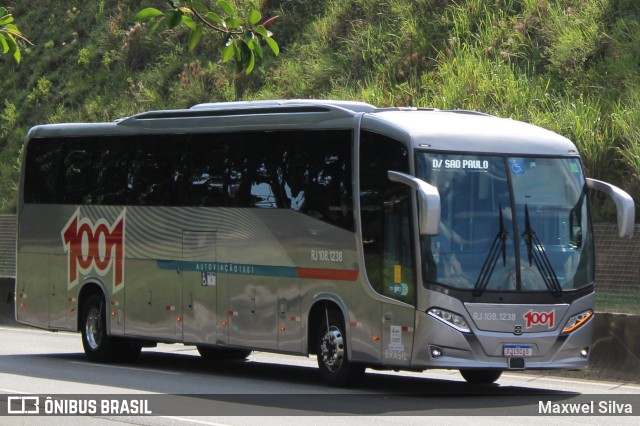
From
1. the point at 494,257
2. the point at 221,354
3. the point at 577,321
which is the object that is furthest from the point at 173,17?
the point at 221,354

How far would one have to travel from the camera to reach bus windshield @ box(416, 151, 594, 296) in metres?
14.9

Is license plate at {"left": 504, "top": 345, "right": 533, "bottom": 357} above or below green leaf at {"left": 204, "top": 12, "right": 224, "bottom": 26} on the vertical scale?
below

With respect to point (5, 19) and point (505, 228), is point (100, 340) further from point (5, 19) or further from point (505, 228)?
point (5, 19)

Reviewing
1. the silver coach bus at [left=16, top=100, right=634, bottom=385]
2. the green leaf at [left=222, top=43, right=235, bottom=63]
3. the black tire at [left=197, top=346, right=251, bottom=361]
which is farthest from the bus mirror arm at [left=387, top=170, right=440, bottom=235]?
the black tire at [left=197, top=346, right=251, bottom=361]

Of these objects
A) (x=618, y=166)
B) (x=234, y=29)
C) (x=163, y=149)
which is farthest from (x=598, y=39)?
(x=234, y=29)

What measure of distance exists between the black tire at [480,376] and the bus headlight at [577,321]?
5.61 feet

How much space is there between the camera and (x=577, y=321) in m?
15.3

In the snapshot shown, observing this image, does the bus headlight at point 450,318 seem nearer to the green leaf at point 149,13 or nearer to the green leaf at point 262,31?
the green leaf at point 262,31

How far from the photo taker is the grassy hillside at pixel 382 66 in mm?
27203

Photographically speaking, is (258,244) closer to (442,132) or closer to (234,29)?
(442,132)

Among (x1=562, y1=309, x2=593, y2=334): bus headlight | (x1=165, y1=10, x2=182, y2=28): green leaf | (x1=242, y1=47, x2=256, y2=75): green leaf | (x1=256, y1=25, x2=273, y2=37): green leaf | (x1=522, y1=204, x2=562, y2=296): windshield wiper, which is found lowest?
(x1=562, y1=309, x2=593, y2=334): bus headlight

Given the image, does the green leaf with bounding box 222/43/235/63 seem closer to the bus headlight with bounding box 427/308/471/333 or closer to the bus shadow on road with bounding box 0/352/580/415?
the bus shadow on road with bounding box 0/352/580/415

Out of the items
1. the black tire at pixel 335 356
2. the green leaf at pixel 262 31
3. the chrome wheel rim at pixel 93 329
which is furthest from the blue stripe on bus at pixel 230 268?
the green leaf at pixel 262 31

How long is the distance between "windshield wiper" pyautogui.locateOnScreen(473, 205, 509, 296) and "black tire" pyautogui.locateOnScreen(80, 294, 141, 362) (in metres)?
7.68
